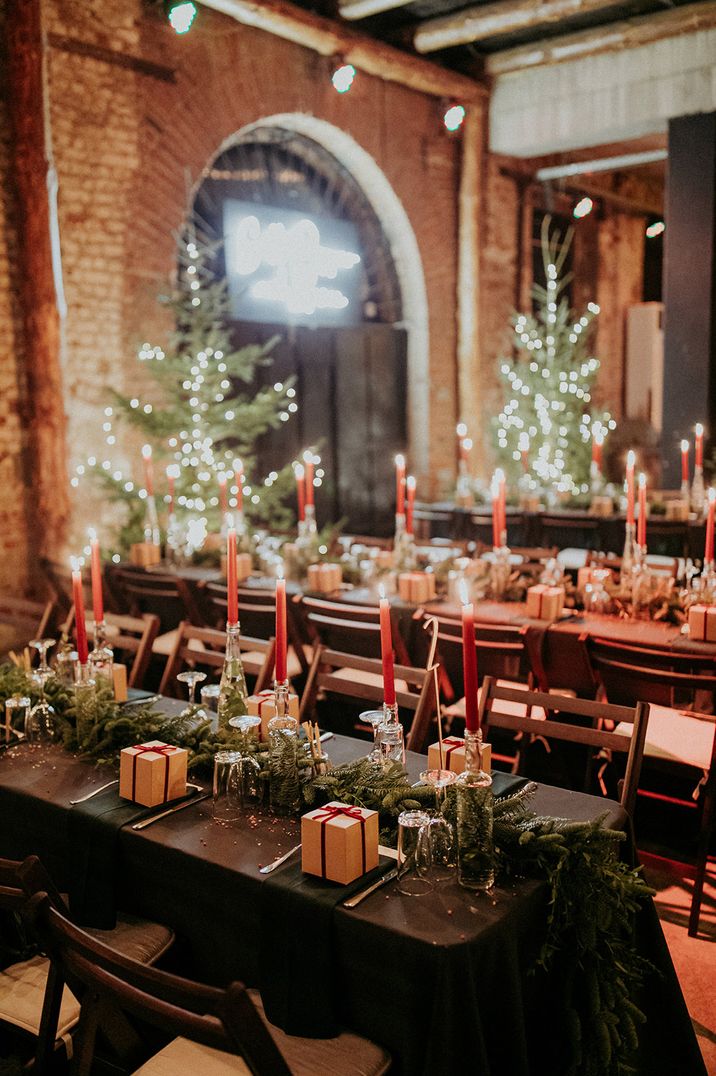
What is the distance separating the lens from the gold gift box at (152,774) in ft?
8.23

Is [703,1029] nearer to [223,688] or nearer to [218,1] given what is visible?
[223,688]

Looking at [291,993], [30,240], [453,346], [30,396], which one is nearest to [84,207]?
[30,240]

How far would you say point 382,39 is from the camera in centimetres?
840

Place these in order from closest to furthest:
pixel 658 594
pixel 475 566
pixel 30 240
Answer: pixel 658 594 → pixel 475 566 → pixel 30 240

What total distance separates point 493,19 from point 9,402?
15.4 ft

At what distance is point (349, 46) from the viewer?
25.3ft

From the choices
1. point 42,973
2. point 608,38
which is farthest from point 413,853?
point 608,38

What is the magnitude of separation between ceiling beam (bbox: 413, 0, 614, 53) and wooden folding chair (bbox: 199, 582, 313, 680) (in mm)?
5100

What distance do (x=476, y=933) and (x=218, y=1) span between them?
6.43 m

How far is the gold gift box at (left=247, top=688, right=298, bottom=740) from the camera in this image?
2.75 m

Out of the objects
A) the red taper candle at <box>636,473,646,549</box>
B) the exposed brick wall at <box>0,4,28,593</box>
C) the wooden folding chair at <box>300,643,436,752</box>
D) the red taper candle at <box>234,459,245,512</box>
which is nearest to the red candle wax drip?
the wooden folding chair at <box>300,643,436,752</box>

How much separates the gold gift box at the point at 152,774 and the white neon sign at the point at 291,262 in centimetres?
587

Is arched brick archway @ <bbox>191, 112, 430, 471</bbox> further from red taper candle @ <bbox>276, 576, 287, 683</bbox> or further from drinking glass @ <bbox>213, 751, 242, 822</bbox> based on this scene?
drinking glass @ <bbox>213, 751, 242, 822</bbox>

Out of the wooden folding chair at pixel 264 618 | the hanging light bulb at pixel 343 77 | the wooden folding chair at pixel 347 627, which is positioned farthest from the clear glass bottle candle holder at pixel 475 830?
the hanging light bulb at pixel 343 77
